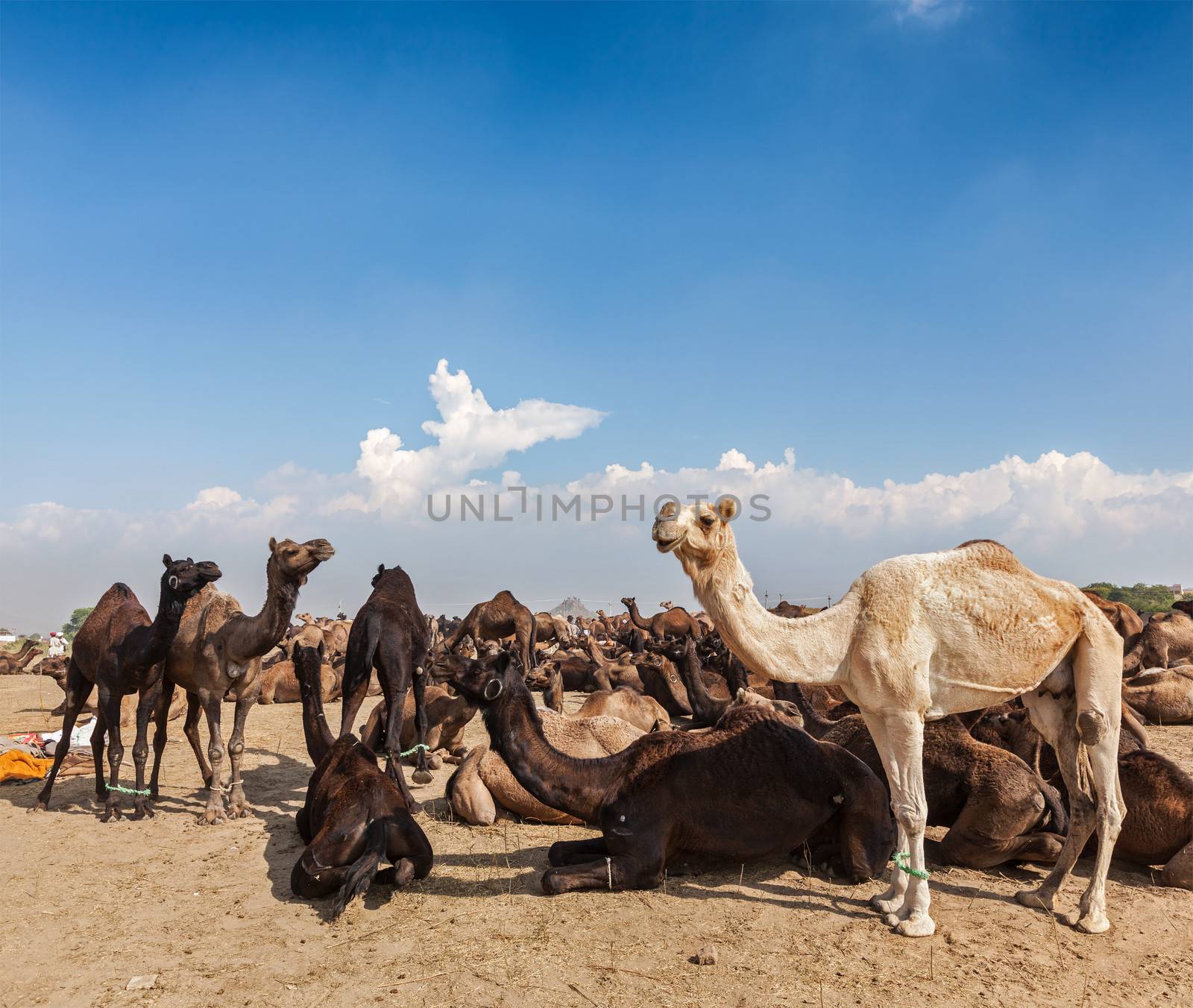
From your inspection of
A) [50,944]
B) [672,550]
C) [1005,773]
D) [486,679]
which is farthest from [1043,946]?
[50,944]

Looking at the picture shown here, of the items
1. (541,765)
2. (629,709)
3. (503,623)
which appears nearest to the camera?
(541,765)

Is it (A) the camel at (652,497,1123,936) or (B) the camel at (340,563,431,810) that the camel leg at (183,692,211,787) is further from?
(A) the camel at (652,497,1123,936)

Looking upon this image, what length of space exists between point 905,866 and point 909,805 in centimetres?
46

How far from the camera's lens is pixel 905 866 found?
5863 mm

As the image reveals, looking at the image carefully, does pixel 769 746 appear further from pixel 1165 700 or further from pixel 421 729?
pixel 1165 700

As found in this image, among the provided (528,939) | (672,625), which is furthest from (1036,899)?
(672,625)

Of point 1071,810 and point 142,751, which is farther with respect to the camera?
point 142,751

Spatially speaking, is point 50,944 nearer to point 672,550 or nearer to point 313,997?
point 313,997

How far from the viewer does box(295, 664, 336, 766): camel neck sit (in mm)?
9117

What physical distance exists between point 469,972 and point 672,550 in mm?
3289

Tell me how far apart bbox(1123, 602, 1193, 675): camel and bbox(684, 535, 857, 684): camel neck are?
19386 millimetres

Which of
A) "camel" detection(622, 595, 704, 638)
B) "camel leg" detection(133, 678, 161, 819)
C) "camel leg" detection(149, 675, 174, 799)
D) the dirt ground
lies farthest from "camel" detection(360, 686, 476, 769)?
"camel" detection(622, 595, 704, 638)

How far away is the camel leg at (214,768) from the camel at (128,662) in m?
0.76

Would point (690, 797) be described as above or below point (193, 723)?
above
